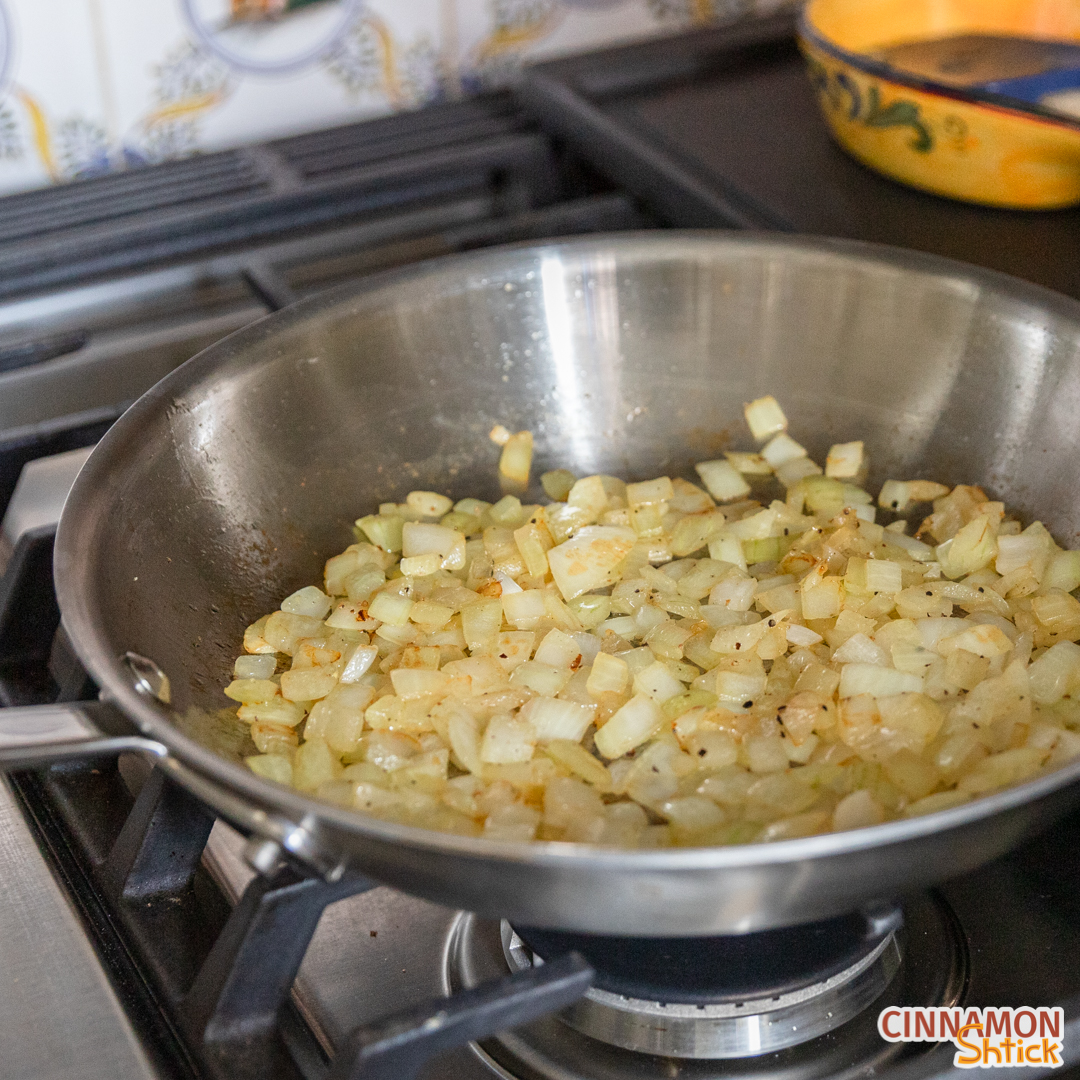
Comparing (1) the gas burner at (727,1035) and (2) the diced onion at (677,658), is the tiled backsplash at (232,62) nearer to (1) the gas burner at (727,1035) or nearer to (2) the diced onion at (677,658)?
(2) the diced onion at (677,658)

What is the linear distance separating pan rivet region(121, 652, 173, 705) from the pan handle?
64mm

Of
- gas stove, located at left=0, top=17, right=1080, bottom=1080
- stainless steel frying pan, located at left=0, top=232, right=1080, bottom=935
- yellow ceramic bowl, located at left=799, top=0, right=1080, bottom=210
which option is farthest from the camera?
yellow ceramic bowl, located at left=799, top=0, right=1080, bottom=210

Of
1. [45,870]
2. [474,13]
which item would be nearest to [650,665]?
[45,870]

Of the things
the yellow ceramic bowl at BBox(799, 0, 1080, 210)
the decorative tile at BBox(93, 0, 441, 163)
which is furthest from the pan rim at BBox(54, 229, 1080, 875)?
the decorative tile at BBox(93, 0, 441, 163)

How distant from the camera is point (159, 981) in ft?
2.08

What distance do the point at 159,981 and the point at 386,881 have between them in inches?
7.6

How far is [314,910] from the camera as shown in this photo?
22.8 inches

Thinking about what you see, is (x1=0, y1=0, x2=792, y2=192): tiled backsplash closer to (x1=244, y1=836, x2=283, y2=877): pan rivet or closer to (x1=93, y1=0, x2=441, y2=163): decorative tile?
(x1=93, y1=0, x2=441, y2=163): decorative tile

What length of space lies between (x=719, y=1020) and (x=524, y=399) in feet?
1.67

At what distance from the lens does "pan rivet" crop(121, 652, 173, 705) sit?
0.62 m

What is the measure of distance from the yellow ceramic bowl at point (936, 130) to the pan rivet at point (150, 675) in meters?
0.80

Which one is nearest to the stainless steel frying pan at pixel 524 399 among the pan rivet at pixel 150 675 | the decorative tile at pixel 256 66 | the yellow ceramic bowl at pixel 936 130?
the pan rivet at pixel 150 675

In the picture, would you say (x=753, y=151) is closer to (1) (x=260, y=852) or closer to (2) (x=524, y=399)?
(2) (x=524, y=399)

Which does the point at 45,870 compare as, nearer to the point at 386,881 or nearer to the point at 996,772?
the point at 386,881
